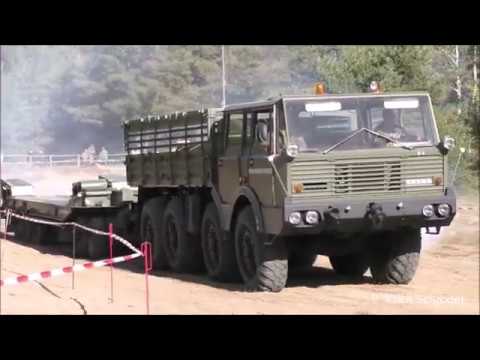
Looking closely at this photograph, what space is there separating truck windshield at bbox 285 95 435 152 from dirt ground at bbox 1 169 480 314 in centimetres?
193

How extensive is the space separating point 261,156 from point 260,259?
133 centimetres

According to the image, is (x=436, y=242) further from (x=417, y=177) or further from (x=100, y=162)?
(x=100, y=162)

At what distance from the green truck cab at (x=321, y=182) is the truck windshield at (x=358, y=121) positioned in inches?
0.5

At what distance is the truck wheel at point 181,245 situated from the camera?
16172 millimetres

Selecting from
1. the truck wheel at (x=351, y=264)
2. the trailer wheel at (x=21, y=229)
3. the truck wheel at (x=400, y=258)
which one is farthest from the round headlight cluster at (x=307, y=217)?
the trailer wheel at (x=21, y=229)

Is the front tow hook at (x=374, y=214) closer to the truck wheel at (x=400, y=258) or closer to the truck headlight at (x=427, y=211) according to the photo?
the truck headlight at (x=427, y=211)

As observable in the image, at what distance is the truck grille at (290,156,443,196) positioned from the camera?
1255 cm

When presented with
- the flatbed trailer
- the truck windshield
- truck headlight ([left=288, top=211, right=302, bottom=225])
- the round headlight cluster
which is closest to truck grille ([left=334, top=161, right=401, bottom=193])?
the truck windshield

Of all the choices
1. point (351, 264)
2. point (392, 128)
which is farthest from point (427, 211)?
point (351, 264)

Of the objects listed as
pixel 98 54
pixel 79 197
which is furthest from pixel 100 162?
pixel 79 197

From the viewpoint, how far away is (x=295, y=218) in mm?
12469

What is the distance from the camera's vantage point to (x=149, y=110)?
54.4 metres

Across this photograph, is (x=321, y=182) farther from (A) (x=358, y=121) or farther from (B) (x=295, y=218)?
(A) (x=358, y=121)

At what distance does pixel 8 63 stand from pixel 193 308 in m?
45.5
